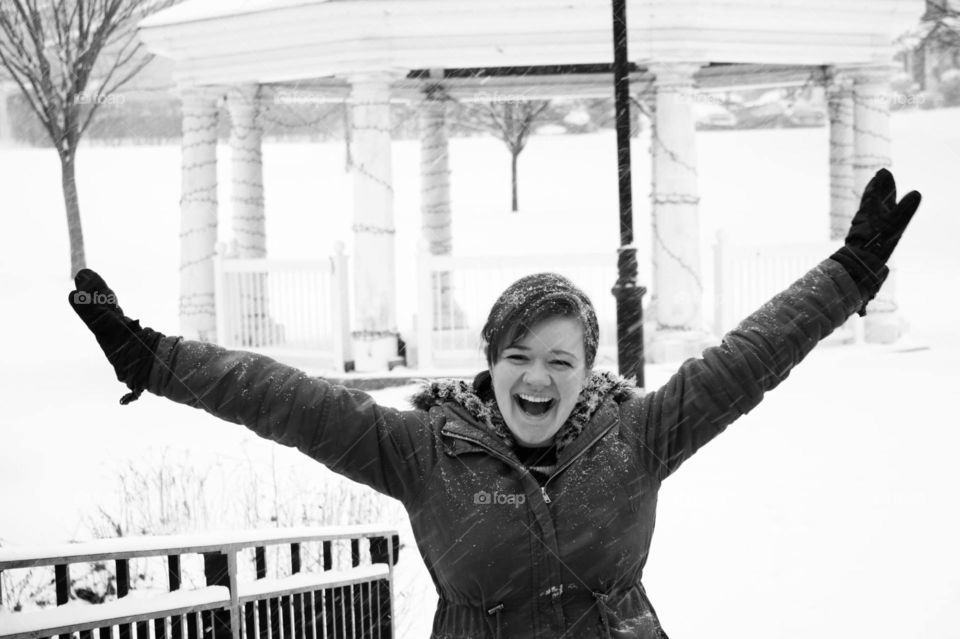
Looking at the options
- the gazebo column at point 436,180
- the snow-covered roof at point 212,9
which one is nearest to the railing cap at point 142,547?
the snow-covered roof at point 212,9

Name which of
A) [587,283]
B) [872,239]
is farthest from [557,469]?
[587,283]

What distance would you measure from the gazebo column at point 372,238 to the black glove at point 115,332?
10055 mm

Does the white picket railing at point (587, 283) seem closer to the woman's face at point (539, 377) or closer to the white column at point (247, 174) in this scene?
the white column at point (247, 174)

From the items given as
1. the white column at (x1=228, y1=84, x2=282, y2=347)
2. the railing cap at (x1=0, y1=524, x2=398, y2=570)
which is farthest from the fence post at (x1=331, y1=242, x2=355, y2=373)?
the railing cap at (x1=0, y1=524, x2=398, y2=570)

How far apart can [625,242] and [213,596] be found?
20.3 feet

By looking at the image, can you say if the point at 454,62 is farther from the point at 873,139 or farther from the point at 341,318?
the point at 873,139

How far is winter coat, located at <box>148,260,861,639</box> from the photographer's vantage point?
2184mm

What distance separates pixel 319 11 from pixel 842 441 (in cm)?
699

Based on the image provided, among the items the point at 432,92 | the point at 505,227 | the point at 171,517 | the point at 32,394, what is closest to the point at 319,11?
the point at 432,92

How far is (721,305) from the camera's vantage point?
1356 cm

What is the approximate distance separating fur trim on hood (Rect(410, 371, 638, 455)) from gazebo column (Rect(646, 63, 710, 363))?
33.6 feet

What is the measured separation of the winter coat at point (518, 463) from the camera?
2.18 metres

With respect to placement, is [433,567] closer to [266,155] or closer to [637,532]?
[637,532]

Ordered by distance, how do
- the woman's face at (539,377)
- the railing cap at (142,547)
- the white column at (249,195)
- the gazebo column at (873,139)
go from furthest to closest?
the gazebo column at (873,139)
the white column at (249,195)
the railing cap at (142,547)
the woman's face at (539,377)
